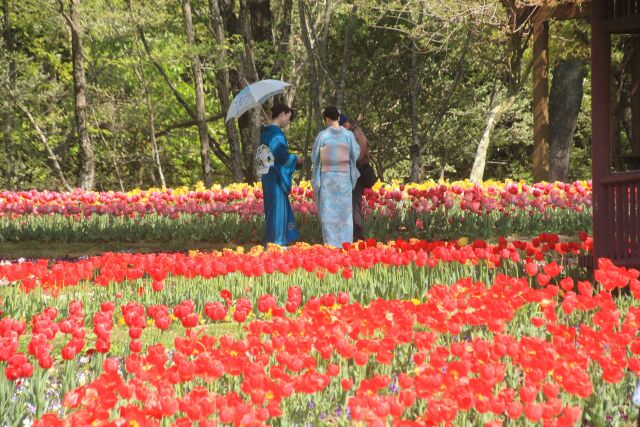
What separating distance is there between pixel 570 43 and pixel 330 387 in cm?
1834

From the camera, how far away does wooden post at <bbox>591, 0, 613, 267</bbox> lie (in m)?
7.98

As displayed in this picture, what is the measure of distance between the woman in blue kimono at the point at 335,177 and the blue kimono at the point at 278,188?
350 mm

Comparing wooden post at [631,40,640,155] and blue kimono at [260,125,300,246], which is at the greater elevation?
wooden post at [631,40,640,155]

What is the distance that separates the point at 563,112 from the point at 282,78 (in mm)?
6846

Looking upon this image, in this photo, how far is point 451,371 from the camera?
386cm

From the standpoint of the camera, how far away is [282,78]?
2403 centimetres

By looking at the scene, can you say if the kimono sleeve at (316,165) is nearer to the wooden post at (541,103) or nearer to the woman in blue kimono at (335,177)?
the woman in blue kimono at (335,177)

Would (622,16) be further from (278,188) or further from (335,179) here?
(278,188)

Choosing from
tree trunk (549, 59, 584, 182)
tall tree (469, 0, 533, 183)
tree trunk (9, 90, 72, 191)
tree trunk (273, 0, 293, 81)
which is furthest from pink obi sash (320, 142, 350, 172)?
tree trunk (9, 90, 72, 191)

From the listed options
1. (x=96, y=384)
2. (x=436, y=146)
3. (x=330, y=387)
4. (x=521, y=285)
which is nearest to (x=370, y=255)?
(x=521, y=285)

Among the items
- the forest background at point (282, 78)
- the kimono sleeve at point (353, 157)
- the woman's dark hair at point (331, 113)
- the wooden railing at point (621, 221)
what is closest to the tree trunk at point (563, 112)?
the forest background at point (282, 78)

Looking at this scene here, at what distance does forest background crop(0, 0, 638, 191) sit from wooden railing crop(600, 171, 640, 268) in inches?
382

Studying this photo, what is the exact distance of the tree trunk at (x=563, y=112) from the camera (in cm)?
2123

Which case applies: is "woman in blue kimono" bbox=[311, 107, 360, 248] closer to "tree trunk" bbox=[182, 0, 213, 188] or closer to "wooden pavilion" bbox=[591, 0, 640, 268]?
"wooden pavilion" bbox=[591, 0, 640, 268]
